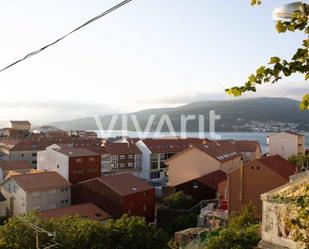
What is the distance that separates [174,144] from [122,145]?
9082 mm

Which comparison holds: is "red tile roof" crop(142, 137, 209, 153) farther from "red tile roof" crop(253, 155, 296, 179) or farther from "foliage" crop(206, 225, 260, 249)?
"foliage" crop(206, 225, 260, 249)

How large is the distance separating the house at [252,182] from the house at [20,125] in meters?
73.7

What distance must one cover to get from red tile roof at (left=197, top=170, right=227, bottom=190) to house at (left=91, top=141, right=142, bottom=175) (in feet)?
69.1

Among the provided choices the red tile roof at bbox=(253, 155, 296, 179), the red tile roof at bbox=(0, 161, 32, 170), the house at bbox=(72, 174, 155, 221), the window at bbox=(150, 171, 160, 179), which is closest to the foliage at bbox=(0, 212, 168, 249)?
the house at bbox=(72, 174, 155, 221)

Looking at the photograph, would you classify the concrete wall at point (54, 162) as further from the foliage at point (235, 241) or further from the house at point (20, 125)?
the house at point (20, 125)

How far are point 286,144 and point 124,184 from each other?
95.1 ft

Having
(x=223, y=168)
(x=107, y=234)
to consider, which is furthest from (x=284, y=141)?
(x=107, y=234)

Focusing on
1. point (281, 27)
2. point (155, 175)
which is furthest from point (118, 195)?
point (281, 27)

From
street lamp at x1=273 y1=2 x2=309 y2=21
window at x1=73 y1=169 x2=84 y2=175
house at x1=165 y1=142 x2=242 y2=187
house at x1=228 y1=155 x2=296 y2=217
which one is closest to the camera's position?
street lamp at x1=273 y1=2 x2=309 y2=21

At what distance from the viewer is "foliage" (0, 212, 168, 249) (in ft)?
60.2

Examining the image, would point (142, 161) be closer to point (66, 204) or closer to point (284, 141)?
point (284, 141)

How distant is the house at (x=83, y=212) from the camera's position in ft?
94.6

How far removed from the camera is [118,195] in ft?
107

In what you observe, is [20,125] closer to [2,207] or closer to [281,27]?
[2,207]
